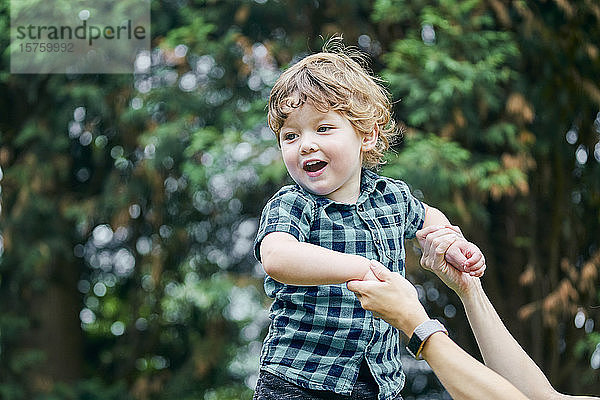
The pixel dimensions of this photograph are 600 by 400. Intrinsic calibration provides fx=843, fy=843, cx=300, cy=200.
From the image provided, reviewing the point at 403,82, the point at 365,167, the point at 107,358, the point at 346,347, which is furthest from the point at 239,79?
the point at 346,347

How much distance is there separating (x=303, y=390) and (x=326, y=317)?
5.6 inches

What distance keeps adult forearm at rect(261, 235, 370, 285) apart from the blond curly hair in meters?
0.30

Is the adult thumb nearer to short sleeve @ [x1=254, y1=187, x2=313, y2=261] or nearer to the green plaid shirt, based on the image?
the green plaid shirt

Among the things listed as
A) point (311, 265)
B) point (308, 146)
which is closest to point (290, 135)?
point (308, 146)

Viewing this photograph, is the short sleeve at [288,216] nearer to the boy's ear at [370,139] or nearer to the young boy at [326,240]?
the young boy at [326,240]

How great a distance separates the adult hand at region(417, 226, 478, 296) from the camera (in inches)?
67.6

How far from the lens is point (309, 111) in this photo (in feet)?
5.36

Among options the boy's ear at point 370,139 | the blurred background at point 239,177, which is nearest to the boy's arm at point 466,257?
the boy's ear at point 370,139

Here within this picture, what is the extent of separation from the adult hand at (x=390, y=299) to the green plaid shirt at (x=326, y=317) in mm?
153

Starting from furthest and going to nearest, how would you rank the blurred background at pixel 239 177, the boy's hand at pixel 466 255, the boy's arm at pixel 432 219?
1. the blurred background at pixel 239 177
2. the boy's arm at pixel 432 219
3. the boy's hand at pixel 466 255

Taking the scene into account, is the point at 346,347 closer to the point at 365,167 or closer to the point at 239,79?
the point at 365,167

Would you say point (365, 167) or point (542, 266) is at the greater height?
point (365, 167)

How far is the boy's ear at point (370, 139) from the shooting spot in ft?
5.73

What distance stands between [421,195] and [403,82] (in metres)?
0.66
